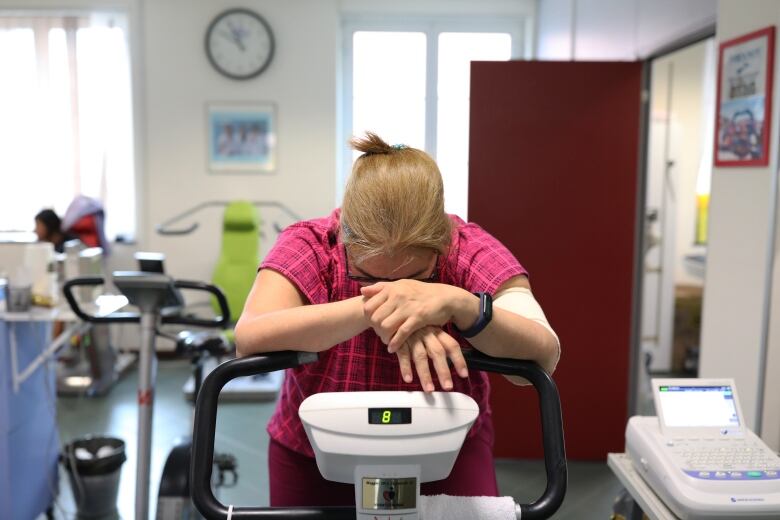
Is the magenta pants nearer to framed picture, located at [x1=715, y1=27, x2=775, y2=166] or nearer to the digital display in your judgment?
the digital display

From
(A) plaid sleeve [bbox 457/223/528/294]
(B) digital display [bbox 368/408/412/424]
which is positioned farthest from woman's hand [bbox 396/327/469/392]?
(A) plaid sleeve [bbox 457/223/528/294]

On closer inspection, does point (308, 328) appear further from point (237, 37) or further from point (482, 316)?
point (237, 37)

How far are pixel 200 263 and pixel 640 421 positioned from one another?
4.06 metres

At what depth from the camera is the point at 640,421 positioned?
5.49 ft

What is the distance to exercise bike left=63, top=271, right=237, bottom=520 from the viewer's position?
205 cm

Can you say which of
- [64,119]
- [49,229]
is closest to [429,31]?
[64,119]

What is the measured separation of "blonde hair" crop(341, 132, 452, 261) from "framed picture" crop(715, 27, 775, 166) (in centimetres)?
147

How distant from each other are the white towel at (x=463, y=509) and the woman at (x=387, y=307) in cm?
15

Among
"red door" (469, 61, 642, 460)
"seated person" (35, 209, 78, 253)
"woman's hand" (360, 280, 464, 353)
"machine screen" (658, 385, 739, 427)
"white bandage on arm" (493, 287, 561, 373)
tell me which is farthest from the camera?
"seated person" (35, 209, 78, 253)

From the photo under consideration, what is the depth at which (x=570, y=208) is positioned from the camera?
3307 mm

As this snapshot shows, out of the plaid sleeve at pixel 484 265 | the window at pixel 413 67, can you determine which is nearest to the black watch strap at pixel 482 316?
the plaid sleeve at pixel 484 265

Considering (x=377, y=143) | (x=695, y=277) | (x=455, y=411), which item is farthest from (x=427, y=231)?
(x=695, y=277)

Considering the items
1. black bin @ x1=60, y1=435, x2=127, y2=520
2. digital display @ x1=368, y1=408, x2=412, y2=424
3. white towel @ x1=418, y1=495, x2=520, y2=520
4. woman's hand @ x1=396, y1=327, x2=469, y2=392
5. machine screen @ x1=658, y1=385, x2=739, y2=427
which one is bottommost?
black bin @ x1=60, y1=435, x2=127, y2=520

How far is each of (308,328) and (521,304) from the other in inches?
13.6
